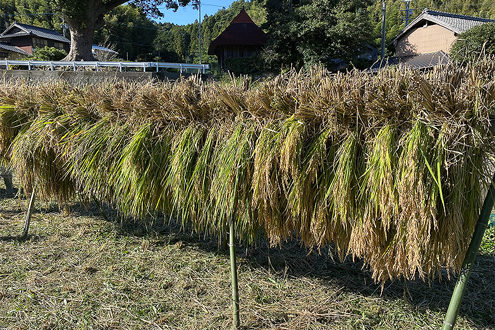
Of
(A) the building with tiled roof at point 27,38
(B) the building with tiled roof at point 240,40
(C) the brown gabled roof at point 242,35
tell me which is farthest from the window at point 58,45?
(B) the building with tiled roof at point 240,40

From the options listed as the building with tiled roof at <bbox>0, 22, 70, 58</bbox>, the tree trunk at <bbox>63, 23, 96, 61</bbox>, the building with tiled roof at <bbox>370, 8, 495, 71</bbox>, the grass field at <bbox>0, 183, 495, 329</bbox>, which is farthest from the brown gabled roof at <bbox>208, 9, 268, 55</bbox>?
the grass field at <bbox>0, 183, 495, 329</bbox>

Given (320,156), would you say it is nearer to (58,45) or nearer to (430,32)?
(430,32)

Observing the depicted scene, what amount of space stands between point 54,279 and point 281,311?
6.75 ft

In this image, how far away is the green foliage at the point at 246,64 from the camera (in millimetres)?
20766

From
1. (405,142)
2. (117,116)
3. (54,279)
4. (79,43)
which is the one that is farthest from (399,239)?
(79,43)

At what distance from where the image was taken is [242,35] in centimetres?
2548

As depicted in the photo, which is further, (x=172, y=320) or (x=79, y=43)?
(x=79, y=43)

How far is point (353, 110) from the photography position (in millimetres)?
2061

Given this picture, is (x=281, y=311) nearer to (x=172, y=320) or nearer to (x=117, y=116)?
(x=172, y=320)

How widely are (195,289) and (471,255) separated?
206cm

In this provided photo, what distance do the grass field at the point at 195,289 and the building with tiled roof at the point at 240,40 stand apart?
2274cm

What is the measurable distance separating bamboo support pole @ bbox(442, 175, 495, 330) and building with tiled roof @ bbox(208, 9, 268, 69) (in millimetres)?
24308

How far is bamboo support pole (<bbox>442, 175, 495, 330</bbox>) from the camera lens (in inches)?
65.9

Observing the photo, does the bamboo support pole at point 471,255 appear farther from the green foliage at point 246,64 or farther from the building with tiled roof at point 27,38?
the building with tiled roof at point 27,38
